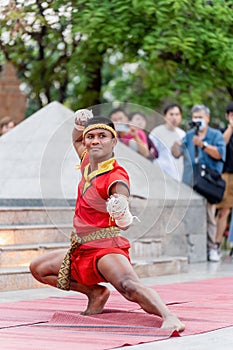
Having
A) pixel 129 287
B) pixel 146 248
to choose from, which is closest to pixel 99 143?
pixel 129 287

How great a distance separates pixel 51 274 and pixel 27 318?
1.18 feet

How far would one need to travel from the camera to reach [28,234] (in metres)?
10.7

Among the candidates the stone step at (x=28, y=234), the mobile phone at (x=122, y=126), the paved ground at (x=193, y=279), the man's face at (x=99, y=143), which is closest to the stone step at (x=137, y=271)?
the paved ground at (x=193, y=279)

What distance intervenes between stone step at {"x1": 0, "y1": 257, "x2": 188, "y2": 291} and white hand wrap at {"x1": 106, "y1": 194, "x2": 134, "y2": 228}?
9.59ft

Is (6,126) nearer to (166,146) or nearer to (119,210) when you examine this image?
(166,146)

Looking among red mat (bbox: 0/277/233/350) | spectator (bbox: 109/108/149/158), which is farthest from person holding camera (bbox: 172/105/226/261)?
red mat (bbox: 0/277/233/350)

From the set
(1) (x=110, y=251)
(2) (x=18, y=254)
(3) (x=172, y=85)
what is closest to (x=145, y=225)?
(1) (x=110, y=251)

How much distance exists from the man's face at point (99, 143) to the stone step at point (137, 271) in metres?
2.64

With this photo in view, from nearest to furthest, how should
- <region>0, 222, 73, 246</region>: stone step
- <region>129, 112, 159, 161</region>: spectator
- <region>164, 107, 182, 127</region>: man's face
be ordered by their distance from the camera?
<region>129, 112, 159, 161</region>: spectator < <region>0, 222, 73, 246</region>: stone step < <region>164, 107, 182, 127</region>: man's face

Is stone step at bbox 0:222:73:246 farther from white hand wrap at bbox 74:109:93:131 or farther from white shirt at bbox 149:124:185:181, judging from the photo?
white hand wrap at bbox 74:109:93:131

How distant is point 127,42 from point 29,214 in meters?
5.49

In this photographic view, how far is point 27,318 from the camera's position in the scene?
7375 millimetres

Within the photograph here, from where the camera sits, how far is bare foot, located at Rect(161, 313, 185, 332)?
21.5 ft

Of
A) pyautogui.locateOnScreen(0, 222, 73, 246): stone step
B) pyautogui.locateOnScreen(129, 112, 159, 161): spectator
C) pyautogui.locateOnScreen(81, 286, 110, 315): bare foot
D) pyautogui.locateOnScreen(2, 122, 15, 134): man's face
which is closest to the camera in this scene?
pyautogui.locateOnScreen(81, 286, 110, 315): bare foot
